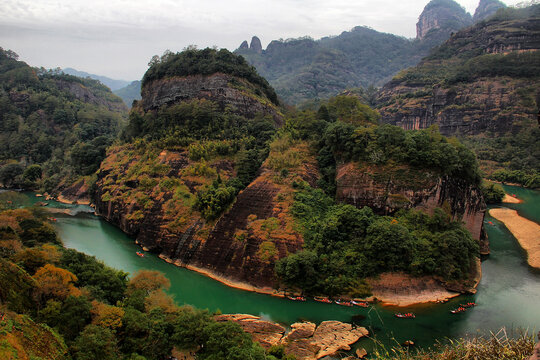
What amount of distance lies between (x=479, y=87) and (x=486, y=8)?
148774 millimetres

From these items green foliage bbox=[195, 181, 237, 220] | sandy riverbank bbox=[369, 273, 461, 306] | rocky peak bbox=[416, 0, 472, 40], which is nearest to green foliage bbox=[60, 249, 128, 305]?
green foliage bbox=[195, 181, 237, 220]

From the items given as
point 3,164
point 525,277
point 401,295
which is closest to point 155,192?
point 401,295

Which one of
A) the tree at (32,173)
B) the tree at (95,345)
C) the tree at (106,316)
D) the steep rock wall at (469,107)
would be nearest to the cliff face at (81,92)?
the tree at (32,173)

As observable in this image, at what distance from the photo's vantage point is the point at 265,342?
17.8 meters

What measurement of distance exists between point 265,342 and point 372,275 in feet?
28.4

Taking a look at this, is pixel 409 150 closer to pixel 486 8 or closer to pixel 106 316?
pixel 106 316

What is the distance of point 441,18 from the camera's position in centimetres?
17712

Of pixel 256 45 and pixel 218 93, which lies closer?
pixel 218 93

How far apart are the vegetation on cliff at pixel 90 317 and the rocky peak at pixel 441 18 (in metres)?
183

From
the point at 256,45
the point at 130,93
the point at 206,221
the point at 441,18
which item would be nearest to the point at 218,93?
the point at 206,221

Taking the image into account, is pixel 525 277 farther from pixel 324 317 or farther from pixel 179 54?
pixel 179 54

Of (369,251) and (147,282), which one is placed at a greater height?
(369,251)

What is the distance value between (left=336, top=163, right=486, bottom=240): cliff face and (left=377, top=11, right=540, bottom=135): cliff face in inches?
1746

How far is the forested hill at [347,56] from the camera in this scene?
136 m
